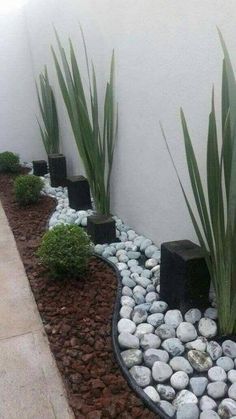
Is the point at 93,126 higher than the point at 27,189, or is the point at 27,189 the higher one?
the point at 93,126

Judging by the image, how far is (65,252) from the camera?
67.0 inches

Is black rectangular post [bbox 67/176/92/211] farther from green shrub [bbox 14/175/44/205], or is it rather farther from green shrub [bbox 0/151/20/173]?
green shrub [bbox 0/151/20/173]

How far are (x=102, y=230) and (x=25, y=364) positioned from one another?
40.5 inches

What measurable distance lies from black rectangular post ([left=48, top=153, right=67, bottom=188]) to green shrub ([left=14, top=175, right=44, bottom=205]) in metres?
0.45

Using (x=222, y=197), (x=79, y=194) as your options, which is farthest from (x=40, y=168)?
(x=222, y=197)

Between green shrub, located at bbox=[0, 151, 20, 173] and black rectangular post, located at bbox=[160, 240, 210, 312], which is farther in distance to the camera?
green shrub, located at bbox=[0, 151, 20, 173]

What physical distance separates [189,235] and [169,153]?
1.37 ft

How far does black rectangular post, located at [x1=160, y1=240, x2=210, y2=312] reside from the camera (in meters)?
1.38

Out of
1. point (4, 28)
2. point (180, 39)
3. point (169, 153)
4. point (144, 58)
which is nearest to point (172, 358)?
point (169, 153)

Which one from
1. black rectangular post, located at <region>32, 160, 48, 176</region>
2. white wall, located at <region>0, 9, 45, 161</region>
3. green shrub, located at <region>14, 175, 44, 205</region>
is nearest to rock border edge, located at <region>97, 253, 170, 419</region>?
green shrub, located at <region>14, 175, 44, 205</region>

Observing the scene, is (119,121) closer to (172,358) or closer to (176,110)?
(176,110)

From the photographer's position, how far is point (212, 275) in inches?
51.8

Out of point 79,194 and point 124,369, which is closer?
point 124,369

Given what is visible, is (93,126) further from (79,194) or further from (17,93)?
(17,93)
